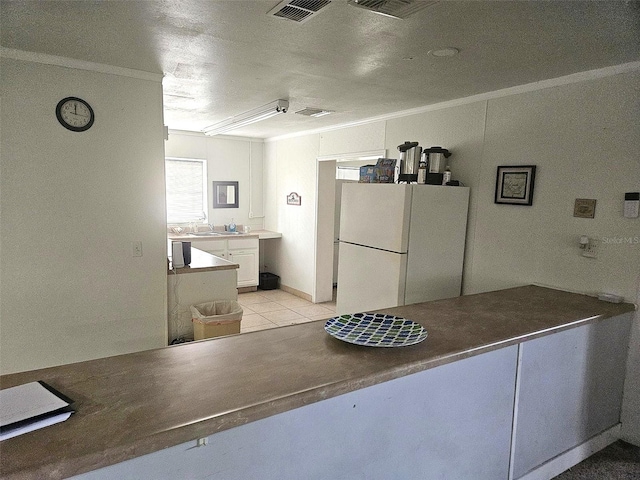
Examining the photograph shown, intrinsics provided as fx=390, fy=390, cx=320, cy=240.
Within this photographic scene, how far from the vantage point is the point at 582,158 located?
2.57m

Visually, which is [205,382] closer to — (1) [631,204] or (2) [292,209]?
(1) [631,204]

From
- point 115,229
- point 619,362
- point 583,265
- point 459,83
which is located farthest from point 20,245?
point 619,362

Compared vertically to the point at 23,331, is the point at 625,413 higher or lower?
lower

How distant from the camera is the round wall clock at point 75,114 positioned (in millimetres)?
2635

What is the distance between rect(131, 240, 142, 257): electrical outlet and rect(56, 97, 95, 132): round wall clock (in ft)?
2.87

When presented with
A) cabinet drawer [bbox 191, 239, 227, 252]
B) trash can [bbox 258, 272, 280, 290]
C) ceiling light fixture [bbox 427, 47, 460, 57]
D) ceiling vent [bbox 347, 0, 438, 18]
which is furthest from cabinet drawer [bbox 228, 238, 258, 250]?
ceiling vent [bbox 347, 0, 438, 18]

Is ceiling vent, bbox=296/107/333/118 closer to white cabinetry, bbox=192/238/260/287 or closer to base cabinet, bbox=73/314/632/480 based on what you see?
white cabinetry, bbox=192/238/260/287

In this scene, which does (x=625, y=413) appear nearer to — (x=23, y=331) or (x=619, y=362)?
(x=619, y=362)

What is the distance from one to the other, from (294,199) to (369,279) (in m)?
2.98

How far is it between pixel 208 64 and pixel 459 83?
179 centimetres

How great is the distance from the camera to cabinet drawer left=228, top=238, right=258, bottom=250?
5863 millimetres

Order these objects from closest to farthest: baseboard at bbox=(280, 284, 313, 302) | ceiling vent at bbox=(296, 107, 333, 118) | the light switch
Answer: the light switch < ceiling vent at bbox=(296, 107, 333, 118) < baseboard at bbox=(280, 284, 313, 302)

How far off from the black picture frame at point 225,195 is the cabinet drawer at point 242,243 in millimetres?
774

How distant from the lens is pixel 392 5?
170 cm
